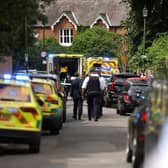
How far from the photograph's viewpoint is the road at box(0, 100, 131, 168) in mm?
13188

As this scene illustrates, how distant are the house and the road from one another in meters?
80.3

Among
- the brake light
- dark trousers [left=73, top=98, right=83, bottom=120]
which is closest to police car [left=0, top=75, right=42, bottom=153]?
the brake light

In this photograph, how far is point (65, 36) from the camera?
105188 mm

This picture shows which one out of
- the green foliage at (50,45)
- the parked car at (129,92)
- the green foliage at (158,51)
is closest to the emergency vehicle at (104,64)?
the green foliage at (158,51)

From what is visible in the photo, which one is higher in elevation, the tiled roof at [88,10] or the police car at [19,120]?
the tiled roof at [88,10]

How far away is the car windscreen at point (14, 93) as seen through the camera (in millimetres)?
14234

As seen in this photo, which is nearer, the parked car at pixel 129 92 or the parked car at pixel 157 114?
the parked car at pixel 157 114

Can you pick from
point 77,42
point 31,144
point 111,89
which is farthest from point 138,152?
point 77,42

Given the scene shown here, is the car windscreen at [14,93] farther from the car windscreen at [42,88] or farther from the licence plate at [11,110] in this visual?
the car windscreen at [42,88]

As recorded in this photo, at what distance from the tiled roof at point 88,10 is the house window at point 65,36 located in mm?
2102

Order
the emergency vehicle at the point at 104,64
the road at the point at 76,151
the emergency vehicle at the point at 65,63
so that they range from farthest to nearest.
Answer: the emergency vehicle at the point at 104,64, the emergency vehicle at the point at 65,63, the road at the point at 76,151

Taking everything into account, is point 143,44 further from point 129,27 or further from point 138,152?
point 138,152

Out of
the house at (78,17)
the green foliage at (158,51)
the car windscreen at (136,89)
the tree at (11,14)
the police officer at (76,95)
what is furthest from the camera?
the house at (78,17)

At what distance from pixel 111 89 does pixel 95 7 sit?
7217 centimetres
